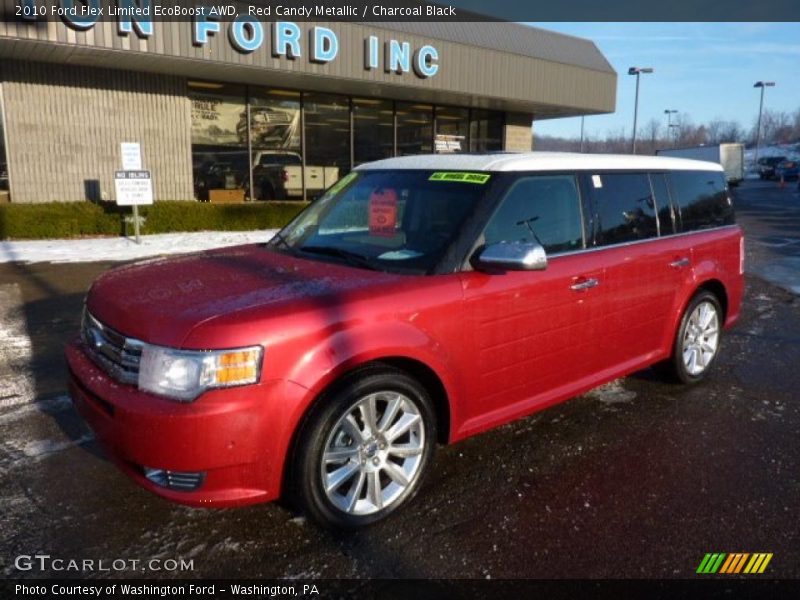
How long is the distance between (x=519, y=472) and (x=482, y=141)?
19.4m

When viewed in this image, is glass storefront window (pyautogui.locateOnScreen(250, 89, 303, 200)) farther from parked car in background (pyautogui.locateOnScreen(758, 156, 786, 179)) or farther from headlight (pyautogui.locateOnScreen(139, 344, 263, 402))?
parked car in background (pyautogui.locateOnScreen(758, 156, 786, 179))

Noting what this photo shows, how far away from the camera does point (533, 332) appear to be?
3.48 metres

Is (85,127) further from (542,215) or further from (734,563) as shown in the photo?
(734,563)

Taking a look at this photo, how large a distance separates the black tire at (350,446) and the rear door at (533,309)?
0.34 m

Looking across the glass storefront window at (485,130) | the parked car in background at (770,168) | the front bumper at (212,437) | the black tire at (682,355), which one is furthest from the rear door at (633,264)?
the parked car in background at (770,168)

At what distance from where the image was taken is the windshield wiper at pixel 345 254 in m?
3.32

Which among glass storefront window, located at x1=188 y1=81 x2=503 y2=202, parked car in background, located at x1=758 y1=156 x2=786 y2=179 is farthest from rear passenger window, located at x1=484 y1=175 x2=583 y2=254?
parked car in background, located at x1=758 y1=156 x2=786 y2=179

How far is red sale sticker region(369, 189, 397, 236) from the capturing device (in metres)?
3.67

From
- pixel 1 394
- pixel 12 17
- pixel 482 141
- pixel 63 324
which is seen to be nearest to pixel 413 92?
pixel 482 141

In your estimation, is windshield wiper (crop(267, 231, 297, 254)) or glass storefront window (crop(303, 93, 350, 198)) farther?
glass storefront window (crop(303, 93, 350, 198))

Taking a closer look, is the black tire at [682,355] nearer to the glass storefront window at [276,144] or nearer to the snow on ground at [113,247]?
the snow on ground at [113,247]

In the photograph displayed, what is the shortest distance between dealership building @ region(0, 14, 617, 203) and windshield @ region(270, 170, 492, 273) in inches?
387

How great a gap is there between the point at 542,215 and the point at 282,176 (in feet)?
47.5
